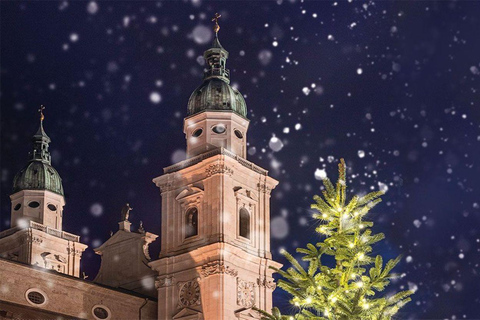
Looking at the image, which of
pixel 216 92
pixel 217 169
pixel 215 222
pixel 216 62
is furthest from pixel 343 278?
pixel 216 62

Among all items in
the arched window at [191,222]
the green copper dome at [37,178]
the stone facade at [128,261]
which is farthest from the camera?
the green copper dome at [37,178]

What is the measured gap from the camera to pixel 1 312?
144ft

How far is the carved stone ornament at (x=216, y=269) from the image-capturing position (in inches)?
1960

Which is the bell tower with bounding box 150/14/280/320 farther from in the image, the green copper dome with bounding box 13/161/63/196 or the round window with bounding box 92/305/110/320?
the green copper dome with bounding box 13/161/63/196

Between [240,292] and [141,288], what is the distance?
8212mm

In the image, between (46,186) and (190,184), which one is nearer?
(190,184)

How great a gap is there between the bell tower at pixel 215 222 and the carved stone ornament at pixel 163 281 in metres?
0.06

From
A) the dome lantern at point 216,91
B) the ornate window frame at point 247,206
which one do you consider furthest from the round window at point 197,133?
the ornate window frame at point 247,206

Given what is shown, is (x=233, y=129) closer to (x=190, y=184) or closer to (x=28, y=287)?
(x=190, y=184)

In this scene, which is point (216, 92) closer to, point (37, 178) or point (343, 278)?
point (37, 178)

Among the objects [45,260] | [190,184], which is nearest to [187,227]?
[190,184]

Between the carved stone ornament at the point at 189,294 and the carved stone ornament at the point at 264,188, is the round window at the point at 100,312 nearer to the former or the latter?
the carved stone ornament at the point at 189,294

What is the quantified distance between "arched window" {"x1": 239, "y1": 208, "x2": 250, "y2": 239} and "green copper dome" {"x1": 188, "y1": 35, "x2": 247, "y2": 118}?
6193 mm

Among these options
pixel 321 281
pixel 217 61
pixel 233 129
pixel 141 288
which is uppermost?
pixel 217 61
